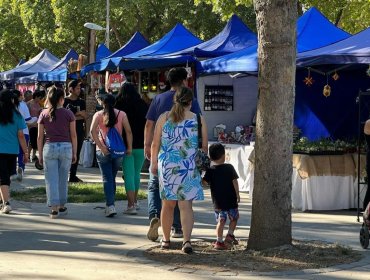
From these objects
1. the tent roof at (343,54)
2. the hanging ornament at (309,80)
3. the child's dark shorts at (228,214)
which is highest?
the tent roof at (343,54)

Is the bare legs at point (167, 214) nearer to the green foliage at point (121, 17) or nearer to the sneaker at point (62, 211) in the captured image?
the sneaker at point (62, 211)

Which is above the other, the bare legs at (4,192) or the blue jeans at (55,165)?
the blue jeans at (55,165)

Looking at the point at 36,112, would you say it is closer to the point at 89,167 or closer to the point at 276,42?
the point at 89,167

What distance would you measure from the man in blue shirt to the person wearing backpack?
65.0 inches

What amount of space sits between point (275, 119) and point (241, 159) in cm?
660

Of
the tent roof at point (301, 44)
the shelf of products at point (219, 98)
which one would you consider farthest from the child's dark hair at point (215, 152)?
the shelf of products at point (219, 98)

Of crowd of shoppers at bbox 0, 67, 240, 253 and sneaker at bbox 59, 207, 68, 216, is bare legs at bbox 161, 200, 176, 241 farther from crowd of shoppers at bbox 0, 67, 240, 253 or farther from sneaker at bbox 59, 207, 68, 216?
sneaker at bbox 59, 207, 68, 216

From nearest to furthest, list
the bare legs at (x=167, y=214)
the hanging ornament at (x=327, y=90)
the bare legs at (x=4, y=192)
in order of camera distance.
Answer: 1. the bare legs at (x=167, y=214)
2. the bare legs at (x=4, y=192)
3. the hanging ornament at (x=327, y=90)

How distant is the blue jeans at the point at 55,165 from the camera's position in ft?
33.8

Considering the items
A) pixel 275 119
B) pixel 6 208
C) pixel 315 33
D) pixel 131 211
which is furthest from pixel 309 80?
pixel 275 119

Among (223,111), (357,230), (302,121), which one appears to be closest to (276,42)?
(357,230)

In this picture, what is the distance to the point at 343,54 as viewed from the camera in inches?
464

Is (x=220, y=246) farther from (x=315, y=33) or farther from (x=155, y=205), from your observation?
(x=315, y=33)

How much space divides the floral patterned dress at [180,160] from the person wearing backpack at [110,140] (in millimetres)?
2697
